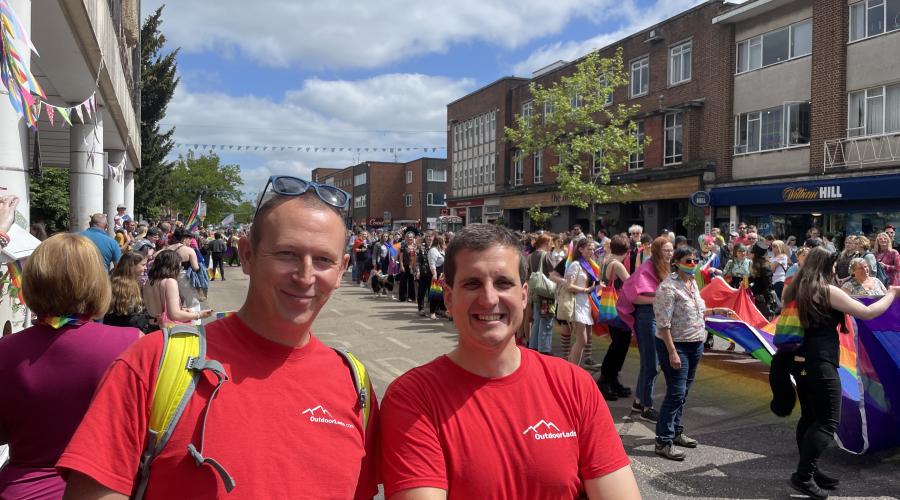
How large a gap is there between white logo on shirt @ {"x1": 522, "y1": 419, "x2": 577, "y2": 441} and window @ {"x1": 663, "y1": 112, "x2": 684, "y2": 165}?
94.3 ft

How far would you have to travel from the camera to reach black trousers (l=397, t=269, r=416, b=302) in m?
17.1

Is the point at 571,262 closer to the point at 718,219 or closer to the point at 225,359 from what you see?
the point at 225,359

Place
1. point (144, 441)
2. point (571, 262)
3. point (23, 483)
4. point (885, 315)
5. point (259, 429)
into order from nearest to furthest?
point (144, 441) < point (259, 429) < point (23, 483) < point (885, 315) < point (571, 262)

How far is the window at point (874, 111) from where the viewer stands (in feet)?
65.9

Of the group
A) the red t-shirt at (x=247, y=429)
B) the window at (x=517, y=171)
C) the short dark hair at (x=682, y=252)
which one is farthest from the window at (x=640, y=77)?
the red t-shirt at (x=247, y=429)

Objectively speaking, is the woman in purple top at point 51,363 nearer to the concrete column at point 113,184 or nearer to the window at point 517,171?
the concrete column at point 113,184

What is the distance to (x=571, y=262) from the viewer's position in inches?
341

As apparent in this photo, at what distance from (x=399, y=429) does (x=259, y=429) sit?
0.40 meters

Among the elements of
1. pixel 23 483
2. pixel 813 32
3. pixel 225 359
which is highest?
pixel 813 32

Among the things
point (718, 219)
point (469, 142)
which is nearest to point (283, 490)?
point (718, 219)

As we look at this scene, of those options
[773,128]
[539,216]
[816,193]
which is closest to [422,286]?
[816,193]

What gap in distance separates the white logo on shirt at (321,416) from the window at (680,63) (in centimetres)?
2941

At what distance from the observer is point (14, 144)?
17.3ft

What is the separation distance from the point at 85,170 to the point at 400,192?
68.2m
